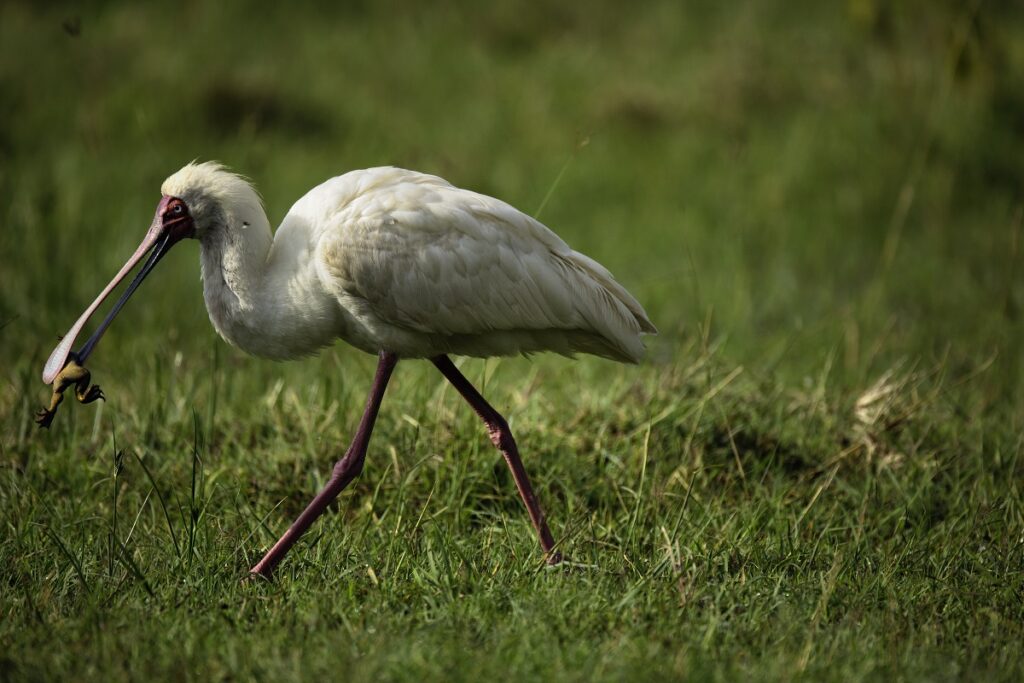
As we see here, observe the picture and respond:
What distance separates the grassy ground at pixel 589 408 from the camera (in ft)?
12.3

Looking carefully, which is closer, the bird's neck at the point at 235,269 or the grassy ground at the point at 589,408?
the grassy ground at the point at 589,408

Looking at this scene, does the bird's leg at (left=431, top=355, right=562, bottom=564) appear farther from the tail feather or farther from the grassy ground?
the tail feather

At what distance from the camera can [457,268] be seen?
A: 444 centimetres

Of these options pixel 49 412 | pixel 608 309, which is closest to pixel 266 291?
pixel 49 412

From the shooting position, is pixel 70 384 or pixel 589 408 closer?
pixel 70 384

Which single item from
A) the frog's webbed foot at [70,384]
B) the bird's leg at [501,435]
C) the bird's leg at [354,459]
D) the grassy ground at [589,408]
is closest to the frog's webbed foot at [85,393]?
the frog's webbed foot at [70,384]

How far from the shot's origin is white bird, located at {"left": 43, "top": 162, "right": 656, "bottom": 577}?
434 cm

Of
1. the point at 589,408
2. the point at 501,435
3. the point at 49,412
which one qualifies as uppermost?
the point at 49,412

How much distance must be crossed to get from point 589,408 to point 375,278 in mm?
1384

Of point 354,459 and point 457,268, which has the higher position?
point 457,268

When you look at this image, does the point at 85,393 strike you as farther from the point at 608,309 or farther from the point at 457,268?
the point at 608,309

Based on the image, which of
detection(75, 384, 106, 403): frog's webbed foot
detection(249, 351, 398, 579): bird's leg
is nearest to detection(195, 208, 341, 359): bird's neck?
detection(249, 351, 398, 579): bird's leg

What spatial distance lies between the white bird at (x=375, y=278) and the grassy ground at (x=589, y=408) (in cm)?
43

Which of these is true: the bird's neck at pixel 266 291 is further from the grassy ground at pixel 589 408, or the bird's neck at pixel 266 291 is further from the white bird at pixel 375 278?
the grassy ground at pixel 589 408
